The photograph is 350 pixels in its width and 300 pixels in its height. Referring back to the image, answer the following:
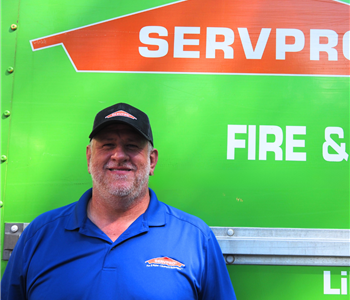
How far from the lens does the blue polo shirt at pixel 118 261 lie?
→ 3.89ft

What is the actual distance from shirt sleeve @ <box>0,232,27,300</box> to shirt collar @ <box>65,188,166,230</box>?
25cm

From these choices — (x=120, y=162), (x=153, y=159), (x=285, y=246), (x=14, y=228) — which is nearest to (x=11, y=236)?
(x=14, y=228)

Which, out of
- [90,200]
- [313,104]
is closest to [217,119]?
[313,104]

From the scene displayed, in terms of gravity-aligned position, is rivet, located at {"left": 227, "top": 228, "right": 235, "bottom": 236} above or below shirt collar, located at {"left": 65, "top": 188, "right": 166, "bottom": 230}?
below

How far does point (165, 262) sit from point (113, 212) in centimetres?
34

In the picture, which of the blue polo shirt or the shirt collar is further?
the shirt collar

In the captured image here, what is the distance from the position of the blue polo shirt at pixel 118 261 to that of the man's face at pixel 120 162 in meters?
0.12

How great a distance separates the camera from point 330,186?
1.50 m

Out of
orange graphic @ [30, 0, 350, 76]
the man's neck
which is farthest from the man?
orange graphic @ [30, 0, 350, 76]

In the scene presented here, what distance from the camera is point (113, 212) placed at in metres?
1.40

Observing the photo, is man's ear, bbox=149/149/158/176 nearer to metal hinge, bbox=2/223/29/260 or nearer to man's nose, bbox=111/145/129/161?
man's nose, bbox=111/145/129/161

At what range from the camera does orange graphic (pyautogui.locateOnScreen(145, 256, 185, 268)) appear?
1.23 metres

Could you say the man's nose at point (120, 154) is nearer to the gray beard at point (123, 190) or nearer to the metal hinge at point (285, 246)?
the gray beard at point (123, 190)

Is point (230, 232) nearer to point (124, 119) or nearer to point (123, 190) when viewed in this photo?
point (123, 190)
